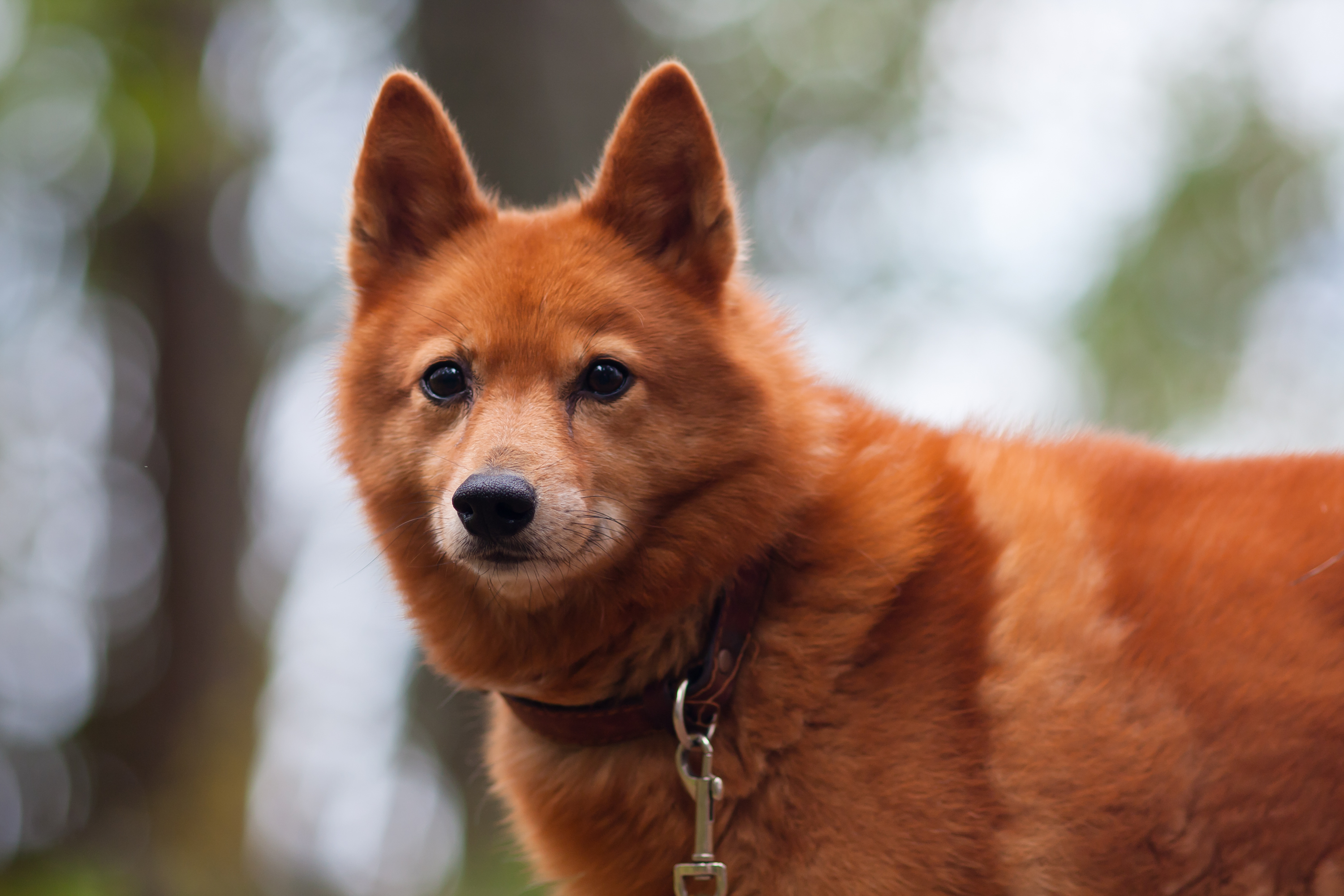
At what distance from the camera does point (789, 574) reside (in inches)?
104

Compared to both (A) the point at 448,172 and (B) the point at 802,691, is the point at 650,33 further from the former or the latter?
(B) the point at 802,691

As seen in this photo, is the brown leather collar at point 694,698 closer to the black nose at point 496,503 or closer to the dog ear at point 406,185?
the black nose at point 496,503

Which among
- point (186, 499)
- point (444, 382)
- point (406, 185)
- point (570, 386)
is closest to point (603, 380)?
point (570, 386)

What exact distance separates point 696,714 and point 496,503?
744 millimetres

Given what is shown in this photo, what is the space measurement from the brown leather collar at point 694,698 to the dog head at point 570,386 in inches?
3.6

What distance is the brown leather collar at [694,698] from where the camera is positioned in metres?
2.44

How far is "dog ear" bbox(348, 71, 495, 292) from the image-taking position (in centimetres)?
291

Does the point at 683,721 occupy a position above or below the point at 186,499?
below

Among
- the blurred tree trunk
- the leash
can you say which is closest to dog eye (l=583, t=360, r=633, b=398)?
the leash

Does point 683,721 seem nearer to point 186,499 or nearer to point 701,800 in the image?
point 701,800

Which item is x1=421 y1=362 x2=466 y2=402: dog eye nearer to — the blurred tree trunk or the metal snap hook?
the metal snap hook

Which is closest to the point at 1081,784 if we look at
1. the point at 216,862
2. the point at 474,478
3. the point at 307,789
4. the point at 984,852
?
the point at 984,852

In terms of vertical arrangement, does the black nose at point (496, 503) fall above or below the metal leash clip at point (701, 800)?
above

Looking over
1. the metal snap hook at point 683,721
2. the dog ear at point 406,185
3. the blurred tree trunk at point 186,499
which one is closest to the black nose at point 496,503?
the metal snap hook at point 683,721
